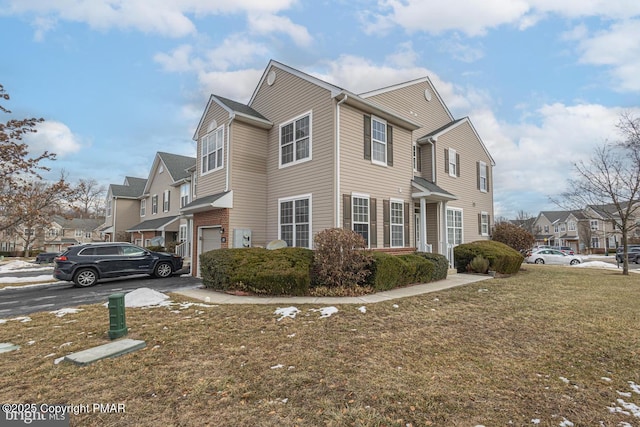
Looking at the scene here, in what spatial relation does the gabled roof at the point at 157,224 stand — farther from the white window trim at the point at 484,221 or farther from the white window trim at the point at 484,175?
the white window trim at the point at 484,175

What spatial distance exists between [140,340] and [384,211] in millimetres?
8848

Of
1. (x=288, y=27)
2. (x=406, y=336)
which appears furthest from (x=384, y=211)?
(x=288, y=27)

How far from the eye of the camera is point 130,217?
31.6 meters

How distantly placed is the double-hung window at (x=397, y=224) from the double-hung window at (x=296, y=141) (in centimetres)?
395

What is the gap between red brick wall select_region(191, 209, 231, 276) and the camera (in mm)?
11660

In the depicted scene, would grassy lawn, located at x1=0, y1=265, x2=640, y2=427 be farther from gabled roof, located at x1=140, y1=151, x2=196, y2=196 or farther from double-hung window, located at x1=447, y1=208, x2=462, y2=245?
gabled roof, located at x1=140, y1=151, x2=196, y2=196

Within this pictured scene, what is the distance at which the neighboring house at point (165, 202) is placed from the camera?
946 inches

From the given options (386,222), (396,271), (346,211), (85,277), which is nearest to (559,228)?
(386,222)

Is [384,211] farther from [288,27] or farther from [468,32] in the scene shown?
[288,27]

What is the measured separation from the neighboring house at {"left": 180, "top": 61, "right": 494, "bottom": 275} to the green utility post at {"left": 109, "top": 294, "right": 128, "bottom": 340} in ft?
20.6

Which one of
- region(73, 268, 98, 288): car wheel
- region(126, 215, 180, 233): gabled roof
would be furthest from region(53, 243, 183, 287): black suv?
region(126, 215, 180, 233): gabled roof

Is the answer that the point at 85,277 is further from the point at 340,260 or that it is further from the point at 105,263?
the point at 340,260

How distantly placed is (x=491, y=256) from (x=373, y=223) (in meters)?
5.60

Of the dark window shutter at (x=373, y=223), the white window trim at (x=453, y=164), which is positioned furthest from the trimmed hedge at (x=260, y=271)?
the white window trim at (x=453, y=164)
